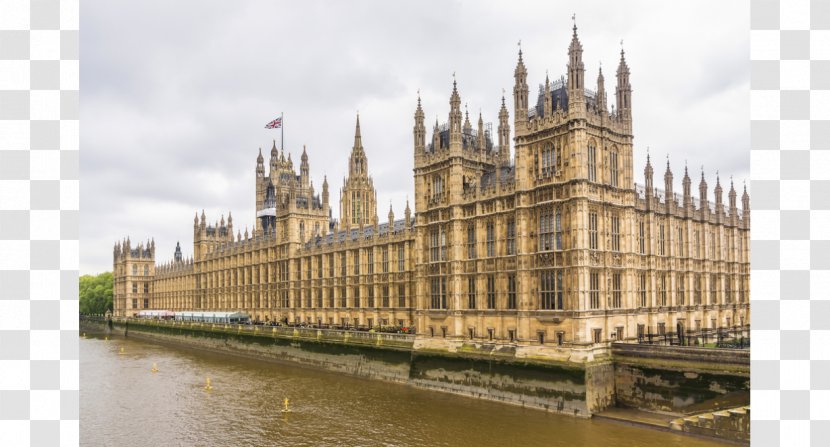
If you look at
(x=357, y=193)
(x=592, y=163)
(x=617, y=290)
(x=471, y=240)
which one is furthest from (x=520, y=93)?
(x=357, y=193)

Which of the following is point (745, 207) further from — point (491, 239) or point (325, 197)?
point (325, 197)

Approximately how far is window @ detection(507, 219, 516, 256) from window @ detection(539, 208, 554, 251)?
3.16 metres

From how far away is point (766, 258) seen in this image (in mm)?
12242

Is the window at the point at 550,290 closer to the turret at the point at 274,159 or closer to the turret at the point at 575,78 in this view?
the turret at the point at 575,78

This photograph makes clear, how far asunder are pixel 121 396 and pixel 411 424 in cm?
3224

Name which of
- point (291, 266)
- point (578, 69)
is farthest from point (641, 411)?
point (291, 266)

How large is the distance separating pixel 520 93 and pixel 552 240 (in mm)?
13023

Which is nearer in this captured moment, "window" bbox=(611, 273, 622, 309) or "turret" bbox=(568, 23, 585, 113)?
"turret" bbox=(568, 23, 585, 113)

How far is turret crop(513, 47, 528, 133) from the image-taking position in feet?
162

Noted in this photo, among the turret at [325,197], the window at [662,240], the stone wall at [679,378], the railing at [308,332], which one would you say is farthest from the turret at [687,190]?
the turret at [325,197]

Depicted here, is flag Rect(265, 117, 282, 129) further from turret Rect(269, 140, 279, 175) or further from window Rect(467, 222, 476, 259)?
window Rect(467, 222, 476, 259)

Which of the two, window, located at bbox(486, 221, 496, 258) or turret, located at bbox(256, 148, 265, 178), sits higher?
turret, located at bbox(256, 148, 265, 178)

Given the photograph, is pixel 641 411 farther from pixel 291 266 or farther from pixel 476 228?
pixel 291 266

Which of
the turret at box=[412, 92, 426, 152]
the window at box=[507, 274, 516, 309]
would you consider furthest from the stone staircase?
the turret at box=[412, 92, 426, 152]
